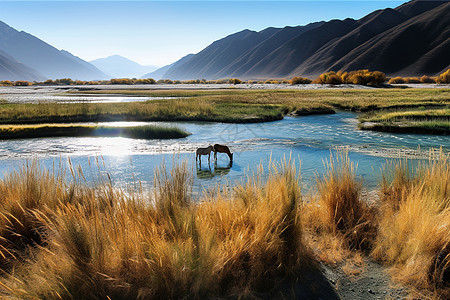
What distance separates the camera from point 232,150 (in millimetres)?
12414

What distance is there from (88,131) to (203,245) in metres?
15.4

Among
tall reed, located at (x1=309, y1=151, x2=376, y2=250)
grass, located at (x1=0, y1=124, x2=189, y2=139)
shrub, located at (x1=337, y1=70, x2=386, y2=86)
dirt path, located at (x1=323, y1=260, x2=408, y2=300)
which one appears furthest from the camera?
shrub, located at (x1=337, y1=70, x2=386, y2=86)

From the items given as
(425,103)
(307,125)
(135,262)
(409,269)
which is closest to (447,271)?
(409,269)

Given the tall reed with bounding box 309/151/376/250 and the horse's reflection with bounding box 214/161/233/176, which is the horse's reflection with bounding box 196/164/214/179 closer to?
the horse's reflection with bounding box 214/161/233/176

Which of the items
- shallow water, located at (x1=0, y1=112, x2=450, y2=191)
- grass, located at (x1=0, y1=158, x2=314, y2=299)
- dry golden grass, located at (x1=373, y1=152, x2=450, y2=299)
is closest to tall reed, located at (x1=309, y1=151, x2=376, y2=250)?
dry golden grass, located at (x1=373, y1=152, x2=450, y2=299)

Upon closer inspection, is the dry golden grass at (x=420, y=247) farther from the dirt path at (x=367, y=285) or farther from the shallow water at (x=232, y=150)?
the shallow water at (x=232, y=150)

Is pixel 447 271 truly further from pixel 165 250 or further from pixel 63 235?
pixel 63 235

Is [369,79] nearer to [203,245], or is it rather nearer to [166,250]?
[203,245]

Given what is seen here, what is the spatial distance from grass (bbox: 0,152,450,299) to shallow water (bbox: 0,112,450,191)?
3.23m

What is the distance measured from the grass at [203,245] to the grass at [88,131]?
36.6 ft

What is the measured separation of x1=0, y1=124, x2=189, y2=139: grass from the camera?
15773 millimetres

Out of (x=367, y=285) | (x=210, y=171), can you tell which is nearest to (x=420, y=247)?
(x=367, y=285)

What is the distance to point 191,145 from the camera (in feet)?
44.0

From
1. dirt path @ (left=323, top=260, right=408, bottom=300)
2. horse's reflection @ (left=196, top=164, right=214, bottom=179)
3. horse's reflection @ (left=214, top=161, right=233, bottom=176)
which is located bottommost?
dirt path @ (left=323, top=260, right=408, bottom=300)
